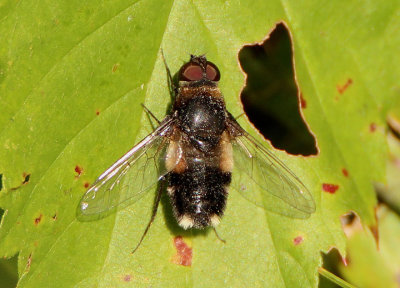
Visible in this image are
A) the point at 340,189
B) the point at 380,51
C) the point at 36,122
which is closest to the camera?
the point at 36,122

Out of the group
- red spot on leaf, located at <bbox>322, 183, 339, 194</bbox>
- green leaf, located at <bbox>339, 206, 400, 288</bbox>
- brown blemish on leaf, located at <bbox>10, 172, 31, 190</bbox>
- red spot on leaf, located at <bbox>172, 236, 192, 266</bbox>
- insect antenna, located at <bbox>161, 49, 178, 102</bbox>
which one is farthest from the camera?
green leaf, located at <bbox>339, 206, 400, 288</bbox>

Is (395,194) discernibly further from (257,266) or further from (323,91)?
(257,266)

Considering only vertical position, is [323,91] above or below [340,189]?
above

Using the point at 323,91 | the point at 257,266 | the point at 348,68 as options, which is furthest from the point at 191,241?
the point at 348,68

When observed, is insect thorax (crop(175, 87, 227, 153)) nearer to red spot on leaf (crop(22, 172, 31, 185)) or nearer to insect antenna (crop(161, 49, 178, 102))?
insect antenna (crop(161, 49, 178, 102))

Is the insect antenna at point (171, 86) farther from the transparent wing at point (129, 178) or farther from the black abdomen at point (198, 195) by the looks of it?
the black abdomen at point (198, 195)

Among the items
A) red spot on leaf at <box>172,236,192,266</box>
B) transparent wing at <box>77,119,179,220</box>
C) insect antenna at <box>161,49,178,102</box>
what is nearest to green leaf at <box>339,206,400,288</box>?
red spot on leaf at <box>172,236,192,266</box>

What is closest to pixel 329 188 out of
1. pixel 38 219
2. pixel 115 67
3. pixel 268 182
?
pixel 268 182

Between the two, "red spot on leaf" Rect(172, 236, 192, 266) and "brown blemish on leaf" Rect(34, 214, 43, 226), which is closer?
"brown blemish on leaf" Rect(34, 214, 43, 226)
